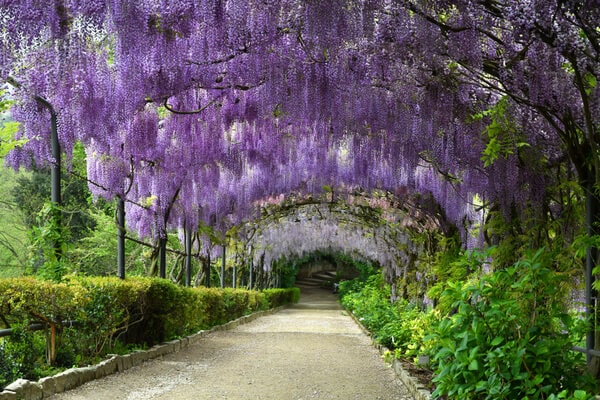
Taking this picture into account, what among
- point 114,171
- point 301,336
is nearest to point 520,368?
point 114,171

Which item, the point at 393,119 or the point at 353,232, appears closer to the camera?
A: the point at 393,119

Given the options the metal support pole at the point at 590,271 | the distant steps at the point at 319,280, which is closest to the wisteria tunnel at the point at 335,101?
the metal support pole at the point at 590,271

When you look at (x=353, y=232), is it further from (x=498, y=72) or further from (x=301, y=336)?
(x=498, y=72)

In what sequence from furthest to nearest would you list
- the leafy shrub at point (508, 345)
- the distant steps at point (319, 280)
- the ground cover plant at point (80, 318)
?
the distant steps at point (319, 280) → the ground cover plant at point (80, 318) → the leafy shrub at point (508, 345)

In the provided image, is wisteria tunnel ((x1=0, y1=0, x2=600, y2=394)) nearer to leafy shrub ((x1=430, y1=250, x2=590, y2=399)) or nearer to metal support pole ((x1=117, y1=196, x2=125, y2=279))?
metal support pole ((x1=117, y1=196, x2=125, y2=279))

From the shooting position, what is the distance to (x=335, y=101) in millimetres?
6148

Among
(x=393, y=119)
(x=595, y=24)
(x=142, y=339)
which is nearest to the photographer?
(x=595, y=24)

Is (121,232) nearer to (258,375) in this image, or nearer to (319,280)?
(258,375)

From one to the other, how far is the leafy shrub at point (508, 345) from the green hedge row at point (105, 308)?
2899 millimetres

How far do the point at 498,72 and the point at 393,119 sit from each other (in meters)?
2.20

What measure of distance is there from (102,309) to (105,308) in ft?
0.41

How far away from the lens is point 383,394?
216 inches

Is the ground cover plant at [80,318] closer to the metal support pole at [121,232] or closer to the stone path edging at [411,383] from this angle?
the metal support pole at [121,232]

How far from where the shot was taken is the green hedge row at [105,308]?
15.8 ft
